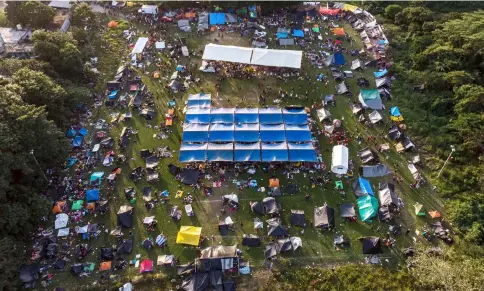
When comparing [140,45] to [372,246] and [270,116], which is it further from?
[372,246]

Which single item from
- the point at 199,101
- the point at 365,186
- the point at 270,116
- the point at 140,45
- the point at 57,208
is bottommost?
the point at 57,208

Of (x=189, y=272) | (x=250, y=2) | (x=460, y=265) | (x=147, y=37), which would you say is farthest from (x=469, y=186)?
(x=147, y=37)

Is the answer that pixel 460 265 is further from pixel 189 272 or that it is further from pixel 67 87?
pixel 67 87

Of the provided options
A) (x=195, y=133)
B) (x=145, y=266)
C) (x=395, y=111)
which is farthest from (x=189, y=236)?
(x=395, y=111)

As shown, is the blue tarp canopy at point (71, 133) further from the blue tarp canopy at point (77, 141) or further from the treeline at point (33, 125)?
the blue tarp canopy at point (77, 141)

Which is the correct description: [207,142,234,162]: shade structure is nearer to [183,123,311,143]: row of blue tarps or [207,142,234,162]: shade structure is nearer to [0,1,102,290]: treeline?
[183,123,311,143]: row of blue tarps

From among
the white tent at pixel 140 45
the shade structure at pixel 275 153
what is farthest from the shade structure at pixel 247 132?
the white tent at pixel 140 45
